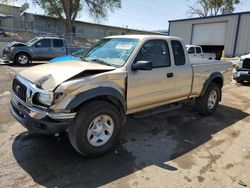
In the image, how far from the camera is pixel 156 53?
453cm

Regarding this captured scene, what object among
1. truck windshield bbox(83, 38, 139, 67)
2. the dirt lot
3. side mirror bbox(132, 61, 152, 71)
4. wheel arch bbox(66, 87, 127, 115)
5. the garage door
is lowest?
the dirt lot

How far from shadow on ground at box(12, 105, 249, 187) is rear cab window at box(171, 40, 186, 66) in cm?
140

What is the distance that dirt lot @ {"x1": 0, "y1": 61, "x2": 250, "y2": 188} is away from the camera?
124 inches

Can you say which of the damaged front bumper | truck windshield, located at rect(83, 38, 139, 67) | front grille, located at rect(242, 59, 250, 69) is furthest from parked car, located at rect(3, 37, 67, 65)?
the damaged front bumper

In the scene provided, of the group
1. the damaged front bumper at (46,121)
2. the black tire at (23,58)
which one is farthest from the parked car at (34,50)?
the damaged front bumper at (46,121)

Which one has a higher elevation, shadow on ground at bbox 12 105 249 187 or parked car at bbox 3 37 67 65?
parked car at bbox 3 37 67 65

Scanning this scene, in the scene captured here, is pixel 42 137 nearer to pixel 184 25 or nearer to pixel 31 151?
pixel 31 151

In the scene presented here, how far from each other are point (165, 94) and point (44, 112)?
7.96 ft

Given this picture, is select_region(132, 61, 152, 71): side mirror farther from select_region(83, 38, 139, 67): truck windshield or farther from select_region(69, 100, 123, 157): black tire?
select_region(69, 100, 123, 157): black tire

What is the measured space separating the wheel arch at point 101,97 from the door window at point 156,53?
82cm

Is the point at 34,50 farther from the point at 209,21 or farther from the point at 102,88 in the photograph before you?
the point at 209,21

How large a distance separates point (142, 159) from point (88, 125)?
1.02 meters

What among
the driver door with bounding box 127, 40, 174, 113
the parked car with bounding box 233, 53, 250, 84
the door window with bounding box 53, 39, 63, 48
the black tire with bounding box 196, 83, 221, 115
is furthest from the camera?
the door window with bounding box 53, 39, 63, 48

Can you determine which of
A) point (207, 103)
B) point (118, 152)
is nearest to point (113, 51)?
point (118, 152)
